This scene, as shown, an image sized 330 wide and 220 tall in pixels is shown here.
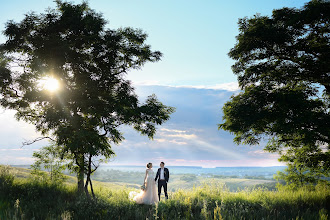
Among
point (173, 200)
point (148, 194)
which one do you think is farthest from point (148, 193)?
point (173, 200)

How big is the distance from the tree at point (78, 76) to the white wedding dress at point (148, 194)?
2.72 metres

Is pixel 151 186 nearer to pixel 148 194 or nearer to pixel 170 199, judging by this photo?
pixel 148 194

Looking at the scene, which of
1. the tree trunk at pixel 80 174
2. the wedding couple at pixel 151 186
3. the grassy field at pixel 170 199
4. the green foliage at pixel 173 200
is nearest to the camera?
the green foliage at pixel 173 200

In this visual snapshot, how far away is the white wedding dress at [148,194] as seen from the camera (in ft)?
47.1

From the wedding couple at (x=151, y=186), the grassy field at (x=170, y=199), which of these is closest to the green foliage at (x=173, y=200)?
the grassy field at (x=170, y=199)

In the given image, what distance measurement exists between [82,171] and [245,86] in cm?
1170

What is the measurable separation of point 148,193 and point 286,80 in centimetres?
1118

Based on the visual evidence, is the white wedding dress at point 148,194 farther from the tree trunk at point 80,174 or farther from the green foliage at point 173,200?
the tree trunk at point 80,174

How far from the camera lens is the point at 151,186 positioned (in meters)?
15.1

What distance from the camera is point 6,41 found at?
1653cm

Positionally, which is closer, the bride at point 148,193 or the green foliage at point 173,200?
the green foliage at point 173,200

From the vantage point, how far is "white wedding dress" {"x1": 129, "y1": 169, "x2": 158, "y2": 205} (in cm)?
1436

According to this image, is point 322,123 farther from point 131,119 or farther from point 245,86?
point 131,119

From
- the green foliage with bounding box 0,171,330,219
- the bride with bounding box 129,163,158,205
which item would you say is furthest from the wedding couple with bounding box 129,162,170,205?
the green foliage with bounding box 0,171,330,219
